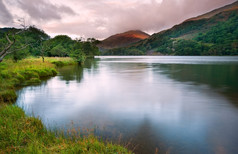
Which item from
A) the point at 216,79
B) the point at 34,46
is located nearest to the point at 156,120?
the point at 216,79

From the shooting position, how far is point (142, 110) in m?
12.4

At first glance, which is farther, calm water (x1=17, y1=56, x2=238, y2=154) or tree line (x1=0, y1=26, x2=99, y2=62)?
tree line (x1=0, y1=26, x2=99, y2=62)

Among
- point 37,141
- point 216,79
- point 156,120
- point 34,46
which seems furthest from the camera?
point 34,46

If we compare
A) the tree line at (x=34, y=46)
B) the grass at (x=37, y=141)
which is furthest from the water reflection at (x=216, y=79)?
the tree line at (x=34, y=46)

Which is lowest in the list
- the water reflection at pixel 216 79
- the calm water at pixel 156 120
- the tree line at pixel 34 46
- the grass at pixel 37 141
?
the calm water at pixel 156 120

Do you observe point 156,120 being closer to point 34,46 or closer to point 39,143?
point 39,143

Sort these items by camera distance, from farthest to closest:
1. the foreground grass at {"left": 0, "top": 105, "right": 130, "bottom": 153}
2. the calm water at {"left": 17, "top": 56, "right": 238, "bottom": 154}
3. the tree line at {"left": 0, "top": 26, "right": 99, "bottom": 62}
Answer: the tree line at {"left": 0, "top": 26, "right": 99, "bottom": 62}
the calm water at {"left": 17, "top": 56, "right": 238, "bottom": 154}
the foreground grass at {"left": 0, "top": 105, "right": 130, "bottom": 153}

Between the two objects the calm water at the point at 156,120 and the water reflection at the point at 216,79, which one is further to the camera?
the water reflection at the point at 216,79

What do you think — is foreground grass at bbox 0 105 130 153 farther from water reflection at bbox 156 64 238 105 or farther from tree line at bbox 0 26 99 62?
water reflection at bbox 156 64 238 105

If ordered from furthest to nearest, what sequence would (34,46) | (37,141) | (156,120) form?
(34,46) → (156,120) → (37,141)

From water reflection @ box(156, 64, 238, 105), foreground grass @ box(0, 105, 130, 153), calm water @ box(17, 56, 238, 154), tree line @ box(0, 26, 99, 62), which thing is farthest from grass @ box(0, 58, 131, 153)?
water reflection @ box(156, 64, 238, 105)

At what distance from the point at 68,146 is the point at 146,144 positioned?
338 cm

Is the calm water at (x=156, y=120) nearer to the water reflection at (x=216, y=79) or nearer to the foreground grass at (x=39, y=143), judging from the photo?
the foreground grass at (x=39, y=143)

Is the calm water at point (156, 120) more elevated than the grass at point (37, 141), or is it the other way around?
the grass at point (37, 141)
